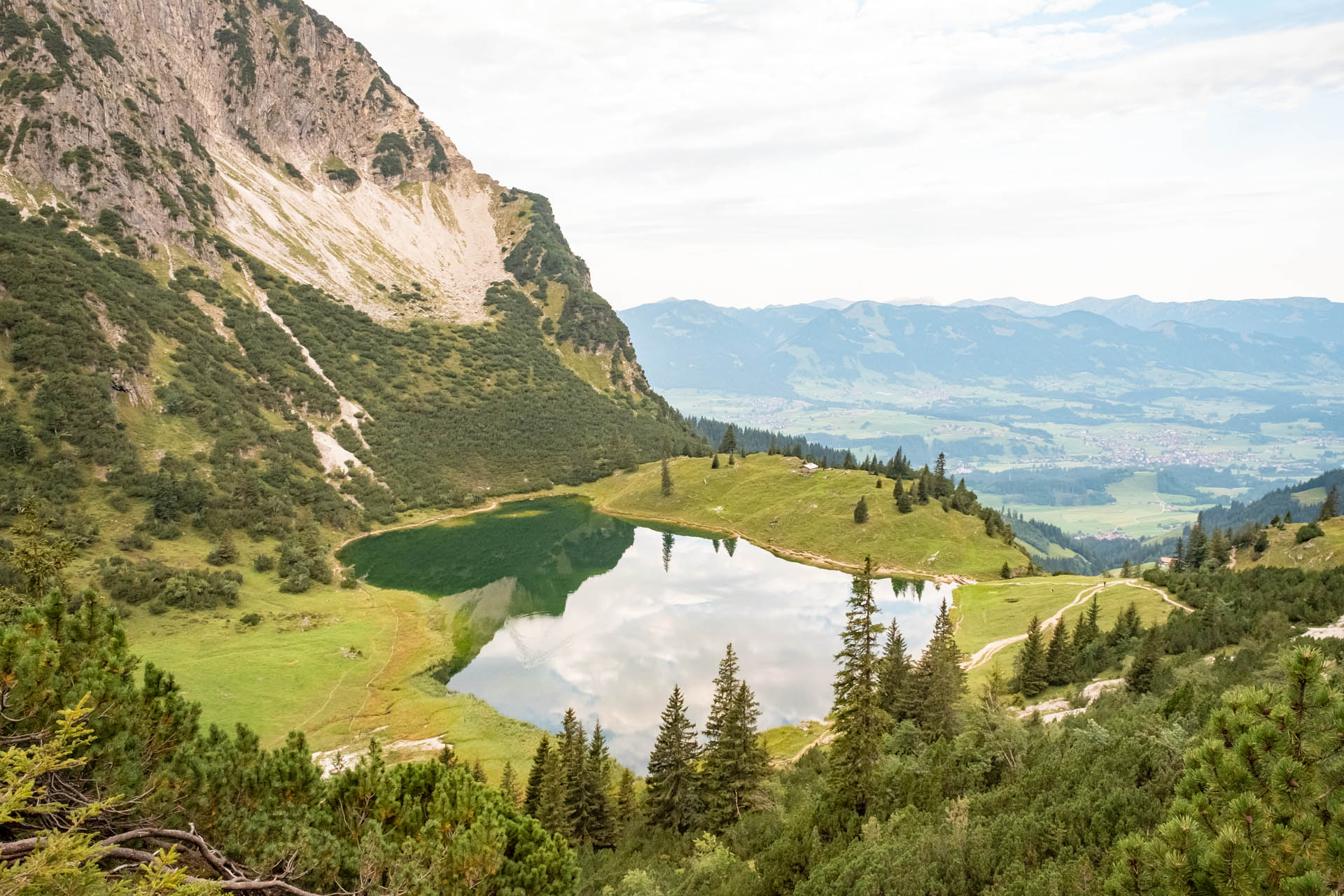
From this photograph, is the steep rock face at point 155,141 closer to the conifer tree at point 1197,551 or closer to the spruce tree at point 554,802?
the spruce tree at point 554,802

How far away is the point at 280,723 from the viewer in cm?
5316

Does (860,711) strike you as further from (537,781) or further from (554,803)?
(537,781)

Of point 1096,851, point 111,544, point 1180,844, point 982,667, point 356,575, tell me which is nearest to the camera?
point 1180,844

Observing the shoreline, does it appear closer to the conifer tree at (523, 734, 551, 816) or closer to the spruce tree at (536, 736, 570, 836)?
the conifer tree at (523, 734, 551, 816)

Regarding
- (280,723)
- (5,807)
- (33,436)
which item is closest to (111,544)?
(33,436)

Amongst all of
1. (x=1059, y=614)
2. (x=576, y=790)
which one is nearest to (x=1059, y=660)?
(x=1059, y=614)

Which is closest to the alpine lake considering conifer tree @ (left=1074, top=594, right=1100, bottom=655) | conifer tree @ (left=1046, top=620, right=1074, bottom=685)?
conifer tree @ (left=1046, top=620, right=1074, bottom=685)

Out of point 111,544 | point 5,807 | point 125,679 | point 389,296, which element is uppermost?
point 389,296

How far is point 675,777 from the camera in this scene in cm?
3612

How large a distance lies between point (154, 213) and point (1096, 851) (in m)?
173

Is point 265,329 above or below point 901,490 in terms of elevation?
above

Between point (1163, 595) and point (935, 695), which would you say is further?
point (1163, 595)

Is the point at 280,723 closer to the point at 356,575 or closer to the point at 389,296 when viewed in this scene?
the point at 356,575

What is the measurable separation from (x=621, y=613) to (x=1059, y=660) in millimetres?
47305
